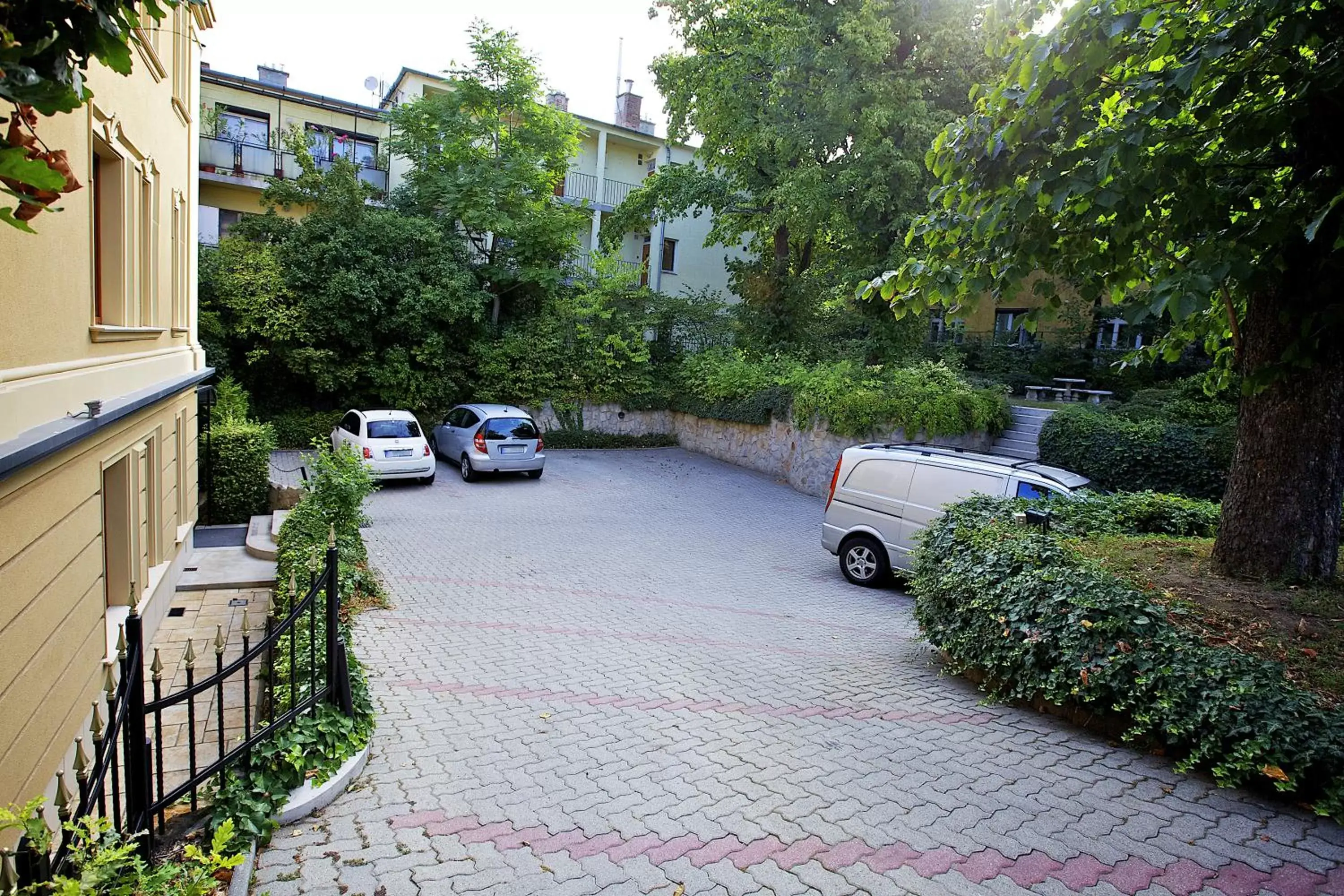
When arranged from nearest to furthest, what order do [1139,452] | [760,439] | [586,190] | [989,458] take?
[989,458]
[1139,452]
[760,439]
[586,190]

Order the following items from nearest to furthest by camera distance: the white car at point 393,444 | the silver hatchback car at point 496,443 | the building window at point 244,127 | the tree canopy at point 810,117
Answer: the white car at point 393,444
the silver hatchback car at point 496,443
the tree canopy at point 810,117
the building window at point 244,127

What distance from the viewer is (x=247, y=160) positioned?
77.3ft

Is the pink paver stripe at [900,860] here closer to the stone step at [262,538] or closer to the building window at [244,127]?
the stone step at [262,538]

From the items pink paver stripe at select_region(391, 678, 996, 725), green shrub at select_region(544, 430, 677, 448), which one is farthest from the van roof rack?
green shrub at select_region(544, 430, 677, 448)

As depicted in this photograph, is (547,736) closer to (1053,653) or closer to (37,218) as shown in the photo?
(1053,653)

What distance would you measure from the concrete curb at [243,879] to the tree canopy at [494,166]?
20567 millimetres

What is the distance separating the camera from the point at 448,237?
22.2 metres

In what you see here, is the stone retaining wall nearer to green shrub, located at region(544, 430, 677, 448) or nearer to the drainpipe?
green shrub, located at region(544, 430, 677, 448)

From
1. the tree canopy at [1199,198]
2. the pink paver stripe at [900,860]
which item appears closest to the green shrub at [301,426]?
the tree canopy at [1199,198]

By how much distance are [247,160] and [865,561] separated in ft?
73.4

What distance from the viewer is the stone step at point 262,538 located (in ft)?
36.8

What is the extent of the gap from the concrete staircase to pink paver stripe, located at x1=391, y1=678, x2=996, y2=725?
13.8 m

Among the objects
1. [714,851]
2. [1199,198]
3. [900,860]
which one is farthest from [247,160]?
[900,860]

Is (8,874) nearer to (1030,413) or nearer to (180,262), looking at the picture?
(180,262)
